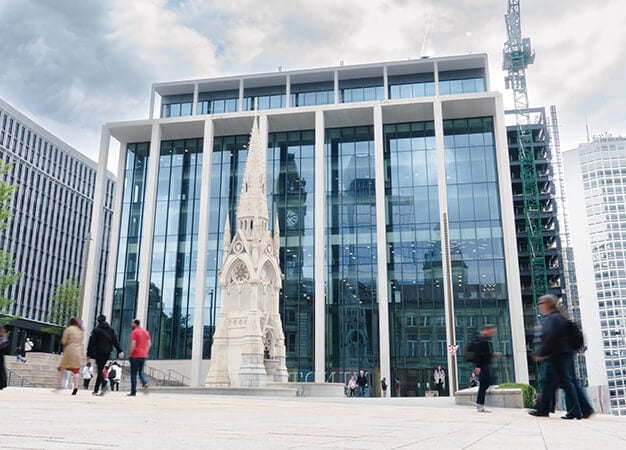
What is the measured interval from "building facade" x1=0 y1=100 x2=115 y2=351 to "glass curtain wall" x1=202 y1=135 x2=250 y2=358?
101 ft

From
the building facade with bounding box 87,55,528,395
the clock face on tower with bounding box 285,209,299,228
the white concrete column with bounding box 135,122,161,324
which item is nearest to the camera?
the building facade with bounding box 87,55,528,395

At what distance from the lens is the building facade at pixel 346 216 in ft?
141

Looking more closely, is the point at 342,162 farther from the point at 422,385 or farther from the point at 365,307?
the point at 422,385

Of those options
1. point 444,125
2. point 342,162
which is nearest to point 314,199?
point 342,162

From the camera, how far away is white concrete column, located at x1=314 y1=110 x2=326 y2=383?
42.5 m

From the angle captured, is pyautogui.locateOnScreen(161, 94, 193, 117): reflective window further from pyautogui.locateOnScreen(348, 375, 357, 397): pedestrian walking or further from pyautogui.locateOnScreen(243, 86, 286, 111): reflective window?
pyautogui.locateOnScreen(348, 375, 357, 397): pedestrian walking

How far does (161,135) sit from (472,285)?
95.0 ft

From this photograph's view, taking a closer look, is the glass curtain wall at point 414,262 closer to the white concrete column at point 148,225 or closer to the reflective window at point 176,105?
the white concrete column at point 148,225

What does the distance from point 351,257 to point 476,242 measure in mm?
9322

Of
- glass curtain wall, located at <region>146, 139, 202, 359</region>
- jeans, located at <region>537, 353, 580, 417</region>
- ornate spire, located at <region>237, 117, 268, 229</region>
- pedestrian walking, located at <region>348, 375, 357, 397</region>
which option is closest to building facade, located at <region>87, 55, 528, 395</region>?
glass curtain wall, located at <region>146, 139, 202, 359</region>

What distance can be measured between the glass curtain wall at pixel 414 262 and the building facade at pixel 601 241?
7963 centimetres

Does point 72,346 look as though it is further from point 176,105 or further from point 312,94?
point 176,105

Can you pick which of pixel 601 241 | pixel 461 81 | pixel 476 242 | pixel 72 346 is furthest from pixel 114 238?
pixel 601 241

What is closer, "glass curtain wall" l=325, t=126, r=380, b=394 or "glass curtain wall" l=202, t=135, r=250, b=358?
"glass curtain wall" l=325, t=126, r=380, b=394
